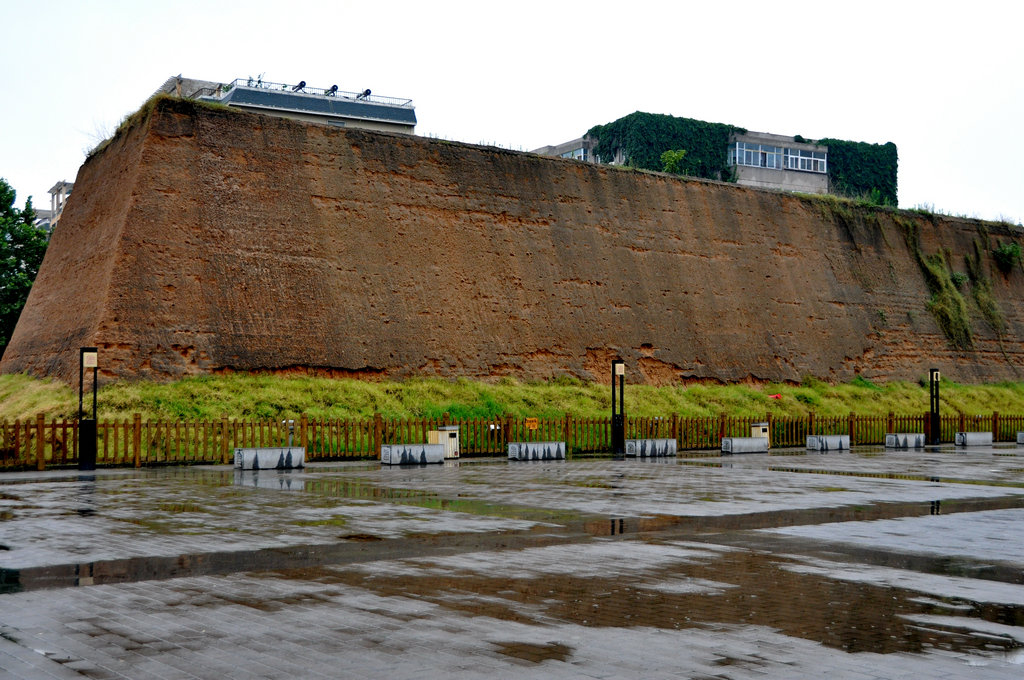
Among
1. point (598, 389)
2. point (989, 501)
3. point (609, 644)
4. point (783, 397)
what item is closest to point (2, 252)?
point (598, 389)

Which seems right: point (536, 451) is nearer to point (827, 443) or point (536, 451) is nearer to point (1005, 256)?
point (827, 443)

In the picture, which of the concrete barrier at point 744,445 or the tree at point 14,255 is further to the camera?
the tree at point 14,255

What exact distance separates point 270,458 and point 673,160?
43.8m

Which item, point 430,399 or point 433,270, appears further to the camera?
point 433,270

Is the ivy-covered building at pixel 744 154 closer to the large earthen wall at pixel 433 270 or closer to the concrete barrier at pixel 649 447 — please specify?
the large earthen wall at pixel 433 270

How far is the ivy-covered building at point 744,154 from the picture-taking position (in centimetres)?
6266

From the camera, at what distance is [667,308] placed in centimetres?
4303

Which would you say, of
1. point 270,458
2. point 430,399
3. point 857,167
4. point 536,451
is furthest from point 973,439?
point 857,167

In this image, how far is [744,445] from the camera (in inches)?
1262

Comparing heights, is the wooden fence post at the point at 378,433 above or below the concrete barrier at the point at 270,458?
above

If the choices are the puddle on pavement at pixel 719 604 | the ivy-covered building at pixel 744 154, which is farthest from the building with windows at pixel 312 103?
the puddle on pavement at pixel 719 604

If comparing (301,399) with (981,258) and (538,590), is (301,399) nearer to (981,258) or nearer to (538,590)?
(538,590)

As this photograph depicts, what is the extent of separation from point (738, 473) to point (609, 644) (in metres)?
16.7

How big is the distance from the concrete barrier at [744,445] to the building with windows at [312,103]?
29.3m
